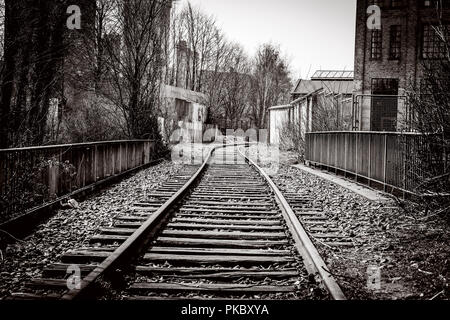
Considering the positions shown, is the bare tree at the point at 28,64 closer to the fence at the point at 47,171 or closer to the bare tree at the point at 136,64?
the fence at the point at 47,171

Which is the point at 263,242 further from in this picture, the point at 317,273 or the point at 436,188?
the point at 436,188

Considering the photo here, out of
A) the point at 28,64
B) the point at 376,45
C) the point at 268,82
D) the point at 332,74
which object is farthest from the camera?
the point at 268,82

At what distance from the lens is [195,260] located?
5.01 m

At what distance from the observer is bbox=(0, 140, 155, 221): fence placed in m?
6.46

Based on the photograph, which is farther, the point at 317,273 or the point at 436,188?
the point at 436,188

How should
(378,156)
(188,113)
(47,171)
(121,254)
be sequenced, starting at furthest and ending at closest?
(188,113) → (378,156) → (47,171) → (121,254)

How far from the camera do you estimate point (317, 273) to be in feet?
14.6

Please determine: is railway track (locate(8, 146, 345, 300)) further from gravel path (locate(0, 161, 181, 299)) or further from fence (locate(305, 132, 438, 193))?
fence (locate(305, 132, 438, 193))

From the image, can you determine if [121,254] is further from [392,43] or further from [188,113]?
[188,113]

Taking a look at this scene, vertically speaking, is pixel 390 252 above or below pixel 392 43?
below

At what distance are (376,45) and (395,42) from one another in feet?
4.84

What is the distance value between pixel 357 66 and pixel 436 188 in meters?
29.7

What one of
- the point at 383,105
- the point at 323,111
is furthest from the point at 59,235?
the point at 383,105
